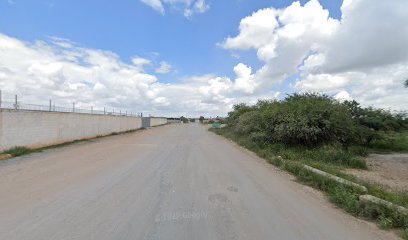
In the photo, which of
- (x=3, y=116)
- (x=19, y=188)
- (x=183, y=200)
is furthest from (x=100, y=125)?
(x=183, y=200)

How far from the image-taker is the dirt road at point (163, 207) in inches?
185

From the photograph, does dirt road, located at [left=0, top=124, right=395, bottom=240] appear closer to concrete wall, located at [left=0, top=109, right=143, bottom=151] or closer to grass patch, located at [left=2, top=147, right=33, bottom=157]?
grass patch, located at [left=2, top=147, right=33, bottom=157]

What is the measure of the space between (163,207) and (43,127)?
47.4ft

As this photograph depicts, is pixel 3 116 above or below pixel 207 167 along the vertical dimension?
above

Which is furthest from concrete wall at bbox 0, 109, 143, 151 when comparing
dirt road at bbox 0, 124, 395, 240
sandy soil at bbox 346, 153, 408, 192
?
sandy soil at bbox 346, 153, 408, 192

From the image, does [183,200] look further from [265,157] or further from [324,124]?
[324,124]

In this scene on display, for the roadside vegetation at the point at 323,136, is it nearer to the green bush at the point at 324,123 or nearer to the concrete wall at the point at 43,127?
the green bush at the point at 324,123

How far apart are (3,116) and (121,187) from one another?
972cm

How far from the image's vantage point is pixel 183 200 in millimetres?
6508

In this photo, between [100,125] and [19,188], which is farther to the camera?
[100,125]

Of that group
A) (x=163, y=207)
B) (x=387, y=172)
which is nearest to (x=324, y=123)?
(x=387, y=172)

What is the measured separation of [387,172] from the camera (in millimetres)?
11680

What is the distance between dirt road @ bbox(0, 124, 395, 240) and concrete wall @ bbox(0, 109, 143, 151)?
16.3 ft

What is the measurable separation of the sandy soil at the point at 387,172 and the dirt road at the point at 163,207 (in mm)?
2908
